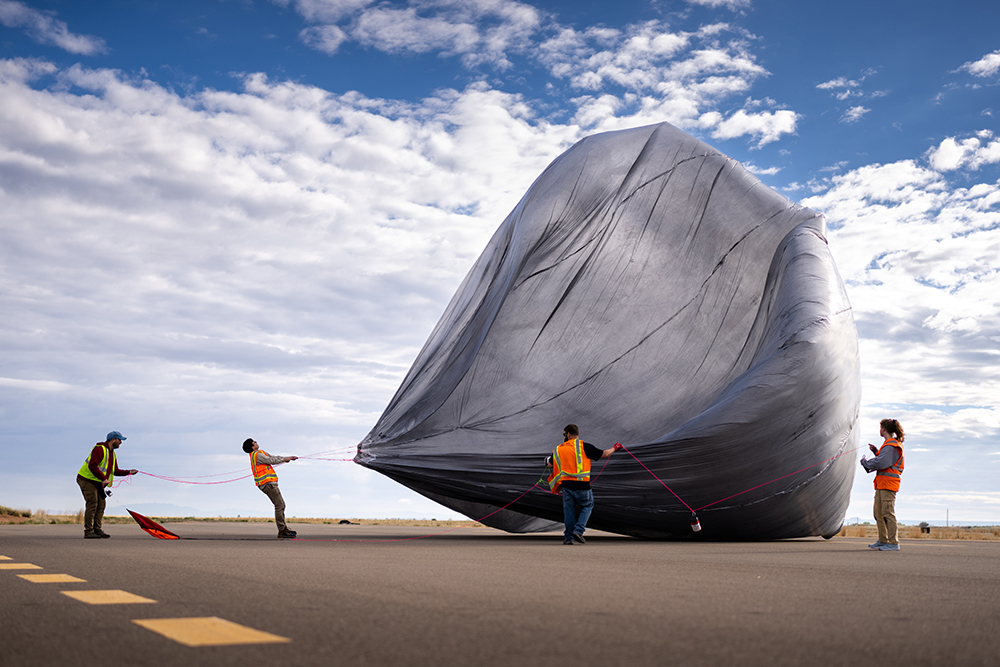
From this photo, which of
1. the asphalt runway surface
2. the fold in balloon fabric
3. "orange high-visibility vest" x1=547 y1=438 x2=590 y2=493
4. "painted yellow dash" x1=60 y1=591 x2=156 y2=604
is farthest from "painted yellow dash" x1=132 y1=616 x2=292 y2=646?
the fold in balloon fabric

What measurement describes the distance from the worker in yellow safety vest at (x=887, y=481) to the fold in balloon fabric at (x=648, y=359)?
3.61 ft

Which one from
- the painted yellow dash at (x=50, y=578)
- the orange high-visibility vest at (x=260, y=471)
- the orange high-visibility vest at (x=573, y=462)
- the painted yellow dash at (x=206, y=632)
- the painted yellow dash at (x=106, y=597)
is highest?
the orange high-visibility vest at (x=573, y=462)

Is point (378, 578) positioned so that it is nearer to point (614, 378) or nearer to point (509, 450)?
point (509, 450)

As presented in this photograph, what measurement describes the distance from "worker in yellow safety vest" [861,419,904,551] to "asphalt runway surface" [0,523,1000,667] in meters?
4.24

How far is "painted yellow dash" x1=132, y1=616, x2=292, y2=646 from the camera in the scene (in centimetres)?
346

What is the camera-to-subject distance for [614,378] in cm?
1620

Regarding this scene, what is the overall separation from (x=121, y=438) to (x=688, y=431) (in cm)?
1005

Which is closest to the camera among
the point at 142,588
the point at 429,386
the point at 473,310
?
the point at 142,588

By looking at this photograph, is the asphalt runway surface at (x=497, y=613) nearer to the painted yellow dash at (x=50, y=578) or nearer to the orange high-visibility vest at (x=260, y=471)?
the painted yellow dash at (x=50, y=578)

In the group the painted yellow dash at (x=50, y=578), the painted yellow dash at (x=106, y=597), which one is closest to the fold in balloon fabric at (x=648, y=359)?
the painted yellow dash at (x=50, y=578)

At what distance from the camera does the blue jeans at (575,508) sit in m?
13.0

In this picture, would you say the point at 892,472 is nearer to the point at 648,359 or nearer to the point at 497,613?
the point at 648,359

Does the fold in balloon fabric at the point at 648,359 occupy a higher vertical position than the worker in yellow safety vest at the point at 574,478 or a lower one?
higher

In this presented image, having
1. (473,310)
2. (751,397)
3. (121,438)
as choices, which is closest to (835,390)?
(751,397)
